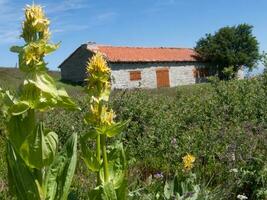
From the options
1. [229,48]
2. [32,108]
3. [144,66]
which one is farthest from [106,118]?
[229,48]

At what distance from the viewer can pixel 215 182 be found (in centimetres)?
586

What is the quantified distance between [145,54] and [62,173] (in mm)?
52952

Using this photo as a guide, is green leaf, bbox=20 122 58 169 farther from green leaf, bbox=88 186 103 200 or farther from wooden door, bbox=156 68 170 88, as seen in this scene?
wooden door, bbox=156 68 170 88

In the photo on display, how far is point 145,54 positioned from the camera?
55.6m

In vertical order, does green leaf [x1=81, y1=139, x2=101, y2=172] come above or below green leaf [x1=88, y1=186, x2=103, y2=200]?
above

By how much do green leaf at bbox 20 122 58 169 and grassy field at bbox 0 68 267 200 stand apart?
0.69 meters

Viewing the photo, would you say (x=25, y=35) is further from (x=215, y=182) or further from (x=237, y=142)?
(x=237, y=142)

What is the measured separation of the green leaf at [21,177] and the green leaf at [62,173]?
0.13 meters

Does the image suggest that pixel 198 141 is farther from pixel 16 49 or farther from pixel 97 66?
pixel 16 49

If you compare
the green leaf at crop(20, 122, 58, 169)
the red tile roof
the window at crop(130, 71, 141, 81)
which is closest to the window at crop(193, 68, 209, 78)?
the red tile roof

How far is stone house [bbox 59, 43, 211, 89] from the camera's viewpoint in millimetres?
52281

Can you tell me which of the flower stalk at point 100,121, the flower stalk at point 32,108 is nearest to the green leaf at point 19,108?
the flower stalk at point 32,108

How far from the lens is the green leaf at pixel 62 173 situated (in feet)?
9.52

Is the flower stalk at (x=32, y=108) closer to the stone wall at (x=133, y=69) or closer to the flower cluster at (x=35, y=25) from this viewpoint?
the flower cluster at (x=35, y=25)
